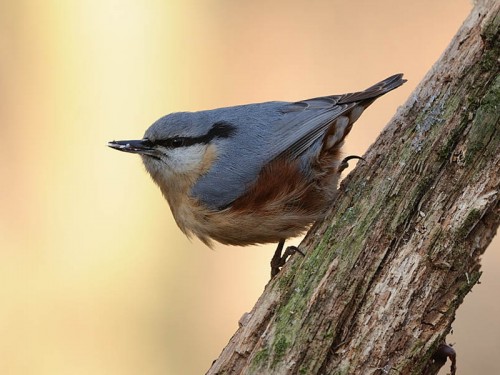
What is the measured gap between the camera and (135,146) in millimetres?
3762

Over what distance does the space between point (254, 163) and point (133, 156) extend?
106 inches

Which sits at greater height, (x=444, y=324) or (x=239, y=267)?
(x=239, y=267)

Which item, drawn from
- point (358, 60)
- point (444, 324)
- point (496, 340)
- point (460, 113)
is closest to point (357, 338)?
point (444, 324)

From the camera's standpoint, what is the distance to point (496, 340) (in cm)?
537

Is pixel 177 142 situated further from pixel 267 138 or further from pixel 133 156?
pixel 133 156

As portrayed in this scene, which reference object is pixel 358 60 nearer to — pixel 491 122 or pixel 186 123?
pixel 186 123

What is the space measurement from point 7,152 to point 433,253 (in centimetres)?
411

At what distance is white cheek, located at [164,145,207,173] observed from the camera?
3767 mm

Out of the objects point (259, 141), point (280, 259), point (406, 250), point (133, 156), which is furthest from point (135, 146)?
point (133, 156)

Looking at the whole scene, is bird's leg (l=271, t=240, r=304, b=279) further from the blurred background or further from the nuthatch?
the blurred background

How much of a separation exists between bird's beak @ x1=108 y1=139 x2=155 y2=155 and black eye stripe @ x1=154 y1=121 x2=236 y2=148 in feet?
0.15

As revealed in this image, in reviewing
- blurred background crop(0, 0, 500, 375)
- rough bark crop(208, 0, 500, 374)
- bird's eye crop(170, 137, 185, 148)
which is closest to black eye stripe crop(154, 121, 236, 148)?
bird's eye crop(170, 137, 185, 148)

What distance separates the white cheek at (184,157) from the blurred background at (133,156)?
2.11 meters

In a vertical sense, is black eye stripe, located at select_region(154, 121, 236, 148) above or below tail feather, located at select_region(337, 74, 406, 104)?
below
